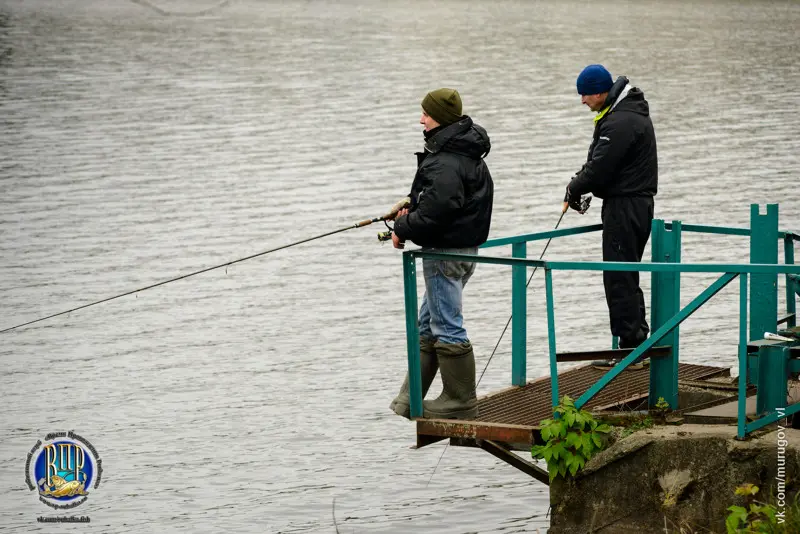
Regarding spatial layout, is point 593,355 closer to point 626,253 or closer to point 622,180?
point 626,253

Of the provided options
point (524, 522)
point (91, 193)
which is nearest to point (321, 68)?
point (91, 193)

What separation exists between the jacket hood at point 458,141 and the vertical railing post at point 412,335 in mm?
665

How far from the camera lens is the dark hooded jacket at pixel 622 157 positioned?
910 cm

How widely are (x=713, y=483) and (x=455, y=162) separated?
232 cm

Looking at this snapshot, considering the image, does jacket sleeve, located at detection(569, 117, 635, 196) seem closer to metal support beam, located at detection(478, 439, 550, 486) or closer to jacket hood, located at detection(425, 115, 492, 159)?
jacket hood, located at detection(425, 115, 492, 159)

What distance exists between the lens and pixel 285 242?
2150 cm

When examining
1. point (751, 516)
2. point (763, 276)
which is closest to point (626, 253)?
point (763, 276)

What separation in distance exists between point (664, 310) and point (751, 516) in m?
1.51

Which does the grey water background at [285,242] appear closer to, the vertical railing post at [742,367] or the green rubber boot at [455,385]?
the green rubber boot at [455,385]

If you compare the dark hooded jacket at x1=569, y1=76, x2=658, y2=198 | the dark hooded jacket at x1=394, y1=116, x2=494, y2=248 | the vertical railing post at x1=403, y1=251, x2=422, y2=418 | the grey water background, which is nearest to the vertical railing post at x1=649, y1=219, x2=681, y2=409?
the dark hooded jacket at x1=569, y1=76, x2=658, y2=198

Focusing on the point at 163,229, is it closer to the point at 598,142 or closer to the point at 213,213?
the point at 213,213

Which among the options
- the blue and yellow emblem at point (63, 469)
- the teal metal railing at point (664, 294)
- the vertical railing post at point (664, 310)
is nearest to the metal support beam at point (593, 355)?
the vertical railing post at point (664, 310)

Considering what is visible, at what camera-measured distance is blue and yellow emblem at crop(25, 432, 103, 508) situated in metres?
11.4

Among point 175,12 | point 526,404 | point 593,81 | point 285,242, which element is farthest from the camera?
point 175,12
